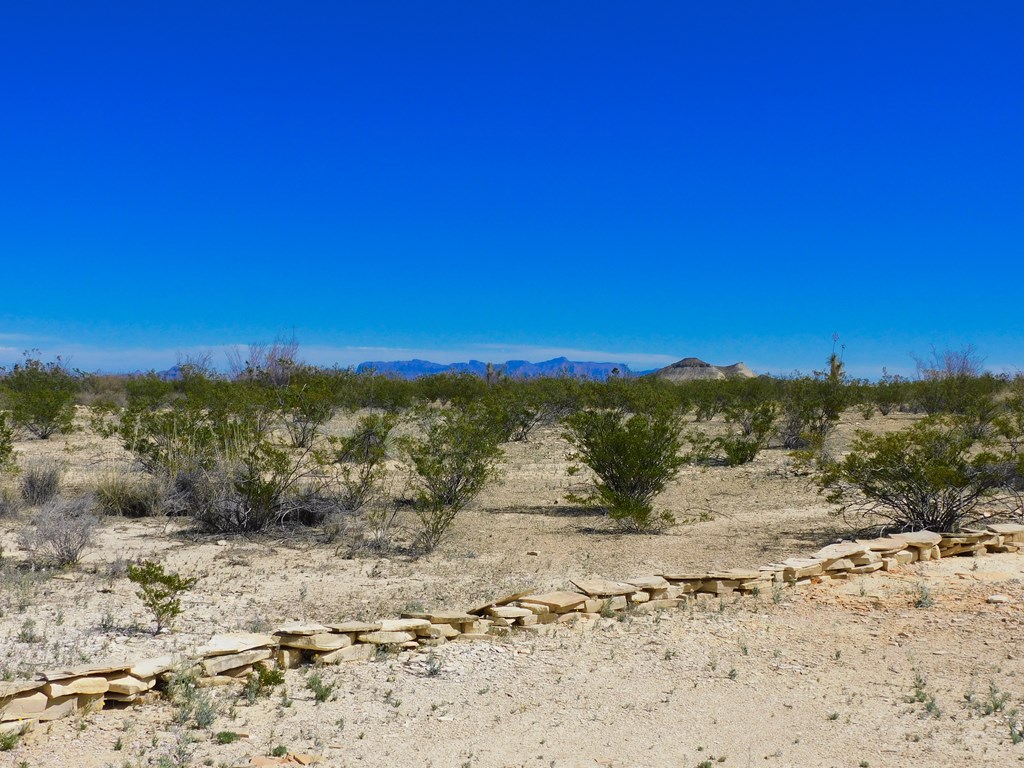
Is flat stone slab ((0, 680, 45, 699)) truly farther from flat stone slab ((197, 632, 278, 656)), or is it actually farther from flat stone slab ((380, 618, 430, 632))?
flat stone slab ((380, 618, 430, 632))

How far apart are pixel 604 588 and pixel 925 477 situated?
19.4 feet

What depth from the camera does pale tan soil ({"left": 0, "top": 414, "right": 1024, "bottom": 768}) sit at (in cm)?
533

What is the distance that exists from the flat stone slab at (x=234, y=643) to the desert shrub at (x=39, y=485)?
8.06 metres

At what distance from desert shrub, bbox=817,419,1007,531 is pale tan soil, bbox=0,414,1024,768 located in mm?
1372

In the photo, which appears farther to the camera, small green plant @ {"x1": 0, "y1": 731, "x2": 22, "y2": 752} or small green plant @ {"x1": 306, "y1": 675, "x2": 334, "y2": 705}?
small green plant @ {"x1": 306, "y1": 675, "x2": 334, "y2": 705}

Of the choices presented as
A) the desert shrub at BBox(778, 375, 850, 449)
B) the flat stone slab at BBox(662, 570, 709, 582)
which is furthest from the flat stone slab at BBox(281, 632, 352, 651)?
the desert shrub at BBox(778, 375, 850, 449)

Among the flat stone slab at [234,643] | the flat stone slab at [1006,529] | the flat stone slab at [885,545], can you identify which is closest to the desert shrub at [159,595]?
the flat stone slab at [234,643]

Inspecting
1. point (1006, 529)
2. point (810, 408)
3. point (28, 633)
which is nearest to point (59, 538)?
point (28, 633)

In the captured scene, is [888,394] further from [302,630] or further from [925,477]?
[302,630]

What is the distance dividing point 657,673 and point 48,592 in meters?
5.79

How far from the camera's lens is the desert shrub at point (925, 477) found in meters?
12.0

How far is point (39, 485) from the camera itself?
44.3ft

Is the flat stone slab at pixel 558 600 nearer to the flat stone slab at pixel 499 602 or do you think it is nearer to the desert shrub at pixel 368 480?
the flat stone slab at pixel 499 602

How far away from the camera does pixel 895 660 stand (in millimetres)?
6926
